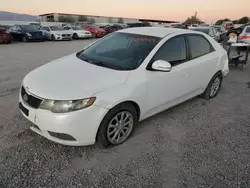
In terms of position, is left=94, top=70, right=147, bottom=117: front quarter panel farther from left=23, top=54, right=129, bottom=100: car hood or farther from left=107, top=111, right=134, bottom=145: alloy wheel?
left=107, top=111, right=134, bottom=145: alloy wheel

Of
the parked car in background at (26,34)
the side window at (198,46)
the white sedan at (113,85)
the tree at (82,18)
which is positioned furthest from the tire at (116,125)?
the tree at (82,18)

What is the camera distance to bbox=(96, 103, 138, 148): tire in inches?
112

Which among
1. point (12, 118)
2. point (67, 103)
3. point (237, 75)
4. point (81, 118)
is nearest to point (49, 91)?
point (67, 103)

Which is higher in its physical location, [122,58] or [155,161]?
[122,58]

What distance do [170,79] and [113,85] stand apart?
1135 millimetres

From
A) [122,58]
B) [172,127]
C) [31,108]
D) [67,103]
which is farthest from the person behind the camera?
[172,127]

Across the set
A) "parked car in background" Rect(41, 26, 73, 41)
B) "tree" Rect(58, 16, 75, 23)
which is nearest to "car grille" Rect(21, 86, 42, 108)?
"parked car in background" Rect(41, 26, 73, 41)

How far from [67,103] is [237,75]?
21.3ft

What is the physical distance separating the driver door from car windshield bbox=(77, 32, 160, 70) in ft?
0.71

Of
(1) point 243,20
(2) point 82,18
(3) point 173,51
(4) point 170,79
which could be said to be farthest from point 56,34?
(1) point 243,20

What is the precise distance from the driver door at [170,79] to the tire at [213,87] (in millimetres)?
912

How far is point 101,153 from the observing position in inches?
117

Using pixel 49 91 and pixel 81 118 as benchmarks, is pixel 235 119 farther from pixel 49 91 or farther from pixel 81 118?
pixel 49 91

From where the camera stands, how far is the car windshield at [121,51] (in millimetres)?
3295
